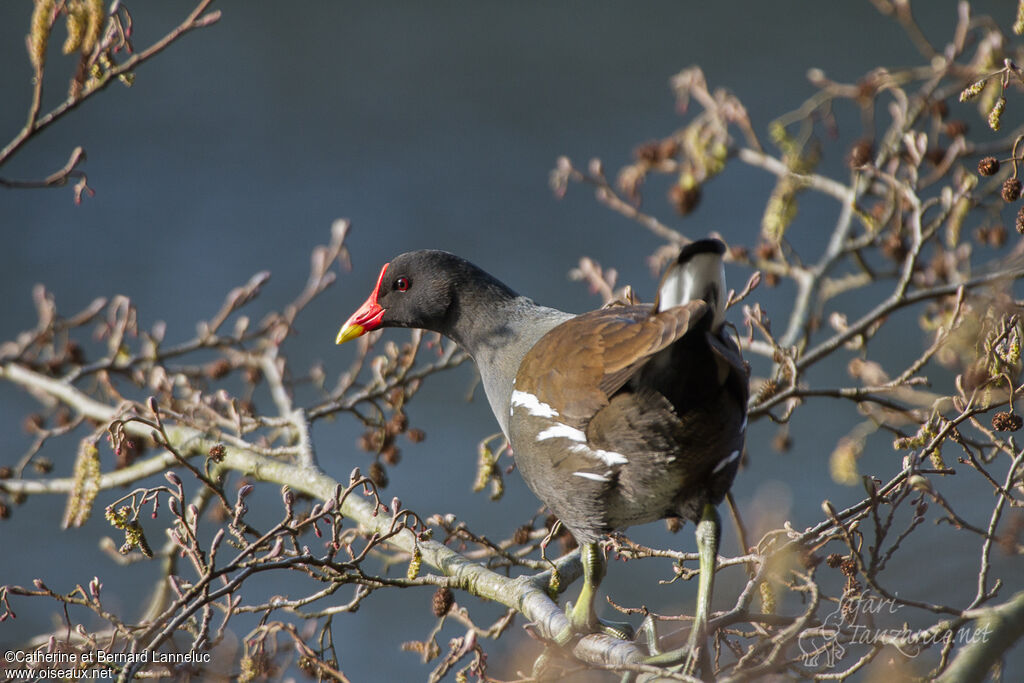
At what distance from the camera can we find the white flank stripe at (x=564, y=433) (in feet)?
5.92

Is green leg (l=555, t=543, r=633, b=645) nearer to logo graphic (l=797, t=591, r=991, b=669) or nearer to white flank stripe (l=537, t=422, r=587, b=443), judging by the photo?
white flank stripe (l=537, t=422, r=587, b=443)

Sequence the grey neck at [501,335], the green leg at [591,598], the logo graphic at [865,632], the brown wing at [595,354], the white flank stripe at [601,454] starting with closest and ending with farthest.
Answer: the logo graphic at [865,632], the brown wing at [595,354], the white flank stripe at [601,454], the green leg at [591,598], the grey neck at [501,335]

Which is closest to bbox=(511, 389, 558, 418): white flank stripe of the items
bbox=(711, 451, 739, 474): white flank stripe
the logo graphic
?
bbox=(711, 451, 739, 474): white flank stripe

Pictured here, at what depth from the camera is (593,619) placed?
2031 mm

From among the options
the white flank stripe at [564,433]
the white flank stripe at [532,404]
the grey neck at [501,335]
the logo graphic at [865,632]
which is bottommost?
the logo graphic at [865,632]

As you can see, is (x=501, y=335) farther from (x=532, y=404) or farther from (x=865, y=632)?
(x=865, y=632)

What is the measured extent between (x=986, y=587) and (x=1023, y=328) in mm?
428

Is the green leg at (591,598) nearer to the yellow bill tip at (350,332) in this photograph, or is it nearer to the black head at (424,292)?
the black head at (424,292)

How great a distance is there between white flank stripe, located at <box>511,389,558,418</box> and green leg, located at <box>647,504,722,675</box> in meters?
0.37

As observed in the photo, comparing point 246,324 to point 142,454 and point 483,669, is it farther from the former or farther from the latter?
point 483,669

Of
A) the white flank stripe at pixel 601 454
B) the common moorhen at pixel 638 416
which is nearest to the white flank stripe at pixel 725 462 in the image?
the common moorhen at pixel 638 416

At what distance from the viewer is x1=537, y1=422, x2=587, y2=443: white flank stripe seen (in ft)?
5.92

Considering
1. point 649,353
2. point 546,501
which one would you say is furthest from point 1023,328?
point 546,501

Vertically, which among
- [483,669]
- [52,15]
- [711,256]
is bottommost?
[483,669]
